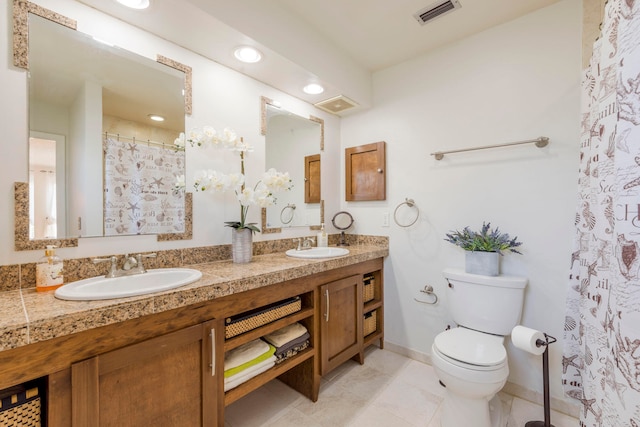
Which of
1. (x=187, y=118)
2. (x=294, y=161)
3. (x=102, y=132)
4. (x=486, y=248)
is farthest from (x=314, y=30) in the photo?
(x=486, y=248)

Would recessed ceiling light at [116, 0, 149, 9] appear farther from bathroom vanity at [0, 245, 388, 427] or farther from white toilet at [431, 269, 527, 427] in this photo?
white toilet at [431, 269, 527, 427]

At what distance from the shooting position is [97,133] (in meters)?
1.31

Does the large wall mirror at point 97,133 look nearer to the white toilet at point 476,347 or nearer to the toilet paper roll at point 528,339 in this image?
the white toilet at point 476,347

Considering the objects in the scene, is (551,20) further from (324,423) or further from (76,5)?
(324,423)

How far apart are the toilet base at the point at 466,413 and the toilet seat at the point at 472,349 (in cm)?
23

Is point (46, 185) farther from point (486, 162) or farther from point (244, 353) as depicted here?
point (486, 162)

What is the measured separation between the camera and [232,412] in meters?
1.61

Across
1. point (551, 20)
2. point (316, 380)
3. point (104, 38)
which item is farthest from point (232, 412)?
point (551, 20)

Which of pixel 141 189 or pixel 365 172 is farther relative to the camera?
pixel 365 172

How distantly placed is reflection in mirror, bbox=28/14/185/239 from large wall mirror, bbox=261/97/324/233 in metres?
0.63

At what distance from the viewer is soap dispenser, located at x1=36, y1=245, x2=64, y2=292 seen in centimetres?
105

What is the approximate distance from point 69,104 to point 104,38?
369mm

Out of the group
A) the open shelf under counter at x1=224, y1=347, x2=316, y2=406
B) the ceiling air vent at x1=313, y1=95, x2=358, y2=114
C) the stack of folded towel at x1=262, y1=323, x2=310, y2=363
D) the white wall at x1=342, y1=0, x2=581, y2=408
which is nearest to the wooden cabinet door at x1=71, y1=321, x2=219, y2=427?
the open shelf under counter at x1=224, y1=347, x2=316, y2=406

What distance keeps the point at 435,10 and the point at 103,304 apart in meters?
2.30
